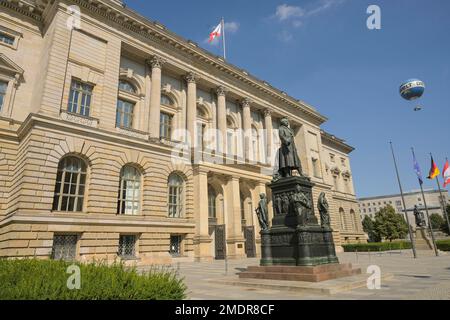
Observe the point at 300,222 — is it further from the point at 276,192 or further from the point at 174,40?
the point at 174,40

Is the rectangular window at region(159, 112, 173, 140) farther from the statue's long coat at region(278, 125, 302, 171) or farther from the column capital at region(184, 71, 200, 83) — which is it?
the statue's long coat at region(278, 125, 302, 171)

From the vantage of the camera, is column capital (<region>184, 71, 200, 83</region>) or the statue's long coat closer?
the statue's long coat

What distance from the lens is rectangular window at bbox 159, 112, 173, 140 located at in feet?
87.8

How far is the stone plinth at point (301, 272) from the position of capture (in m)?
9.93

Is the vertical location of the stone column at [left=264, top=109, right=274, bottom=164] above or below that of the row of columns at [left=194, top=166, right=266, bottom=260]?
above

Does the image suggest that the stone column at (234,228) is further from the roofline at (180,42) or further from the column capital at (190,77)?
the roofline at (180,42)

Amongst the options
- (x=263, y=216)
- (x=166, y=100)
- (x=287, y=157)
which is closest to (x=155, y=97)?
(x=166, y=100)

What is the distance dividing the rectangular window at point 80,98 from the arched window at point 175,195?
8408 mm

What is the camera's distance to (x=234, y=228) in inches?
1072

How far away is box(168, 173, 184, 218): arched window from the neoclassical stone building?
0.28 feet

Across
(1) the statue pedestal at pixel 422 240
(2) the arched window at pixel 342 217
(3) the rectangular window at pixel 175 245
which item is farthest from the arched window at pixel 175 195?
(2) the arched window at pixel 342 217

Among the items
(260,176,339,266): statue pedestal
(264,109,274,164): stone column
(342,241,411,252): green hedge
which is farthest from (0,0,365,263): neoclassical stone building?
(342,241,411,252): green hedge

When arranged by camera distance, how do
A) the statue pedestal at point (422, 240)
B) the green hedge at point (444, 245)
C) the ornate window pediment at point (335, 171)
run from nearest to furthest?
the green hedge at point (444, 245) → the statue pedestal at point (422, 240) → the ornate window pediment at point (335, 171)
